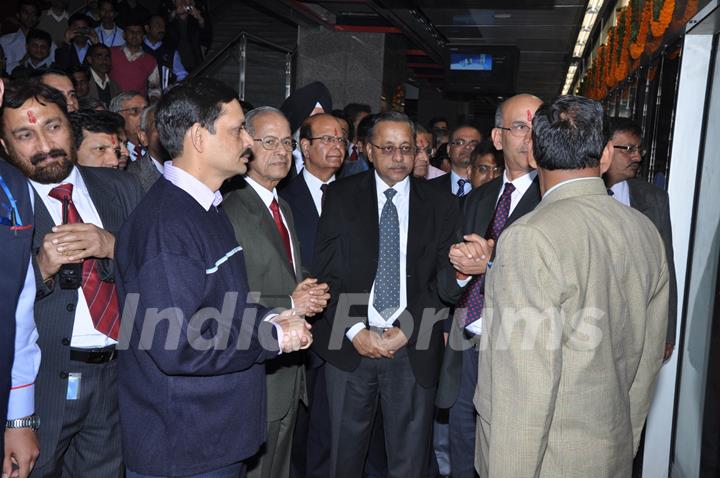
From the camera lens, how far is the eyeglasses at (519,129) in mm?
3186

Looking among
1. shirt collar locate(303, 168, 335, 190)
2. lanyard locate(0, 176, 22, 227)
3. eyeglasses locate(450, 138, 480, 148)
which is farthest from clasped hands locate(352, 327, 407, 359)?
eyeglasses locate(450, 138, 480, 148)

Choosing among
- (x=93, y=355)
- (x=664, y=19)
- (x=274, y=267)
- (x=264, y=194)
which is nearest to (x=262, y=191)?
(x=264, y=194)

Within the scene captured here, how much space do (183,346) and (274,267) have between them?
1092 mm

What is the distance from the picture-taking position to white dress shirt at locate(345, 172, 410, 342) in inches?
135

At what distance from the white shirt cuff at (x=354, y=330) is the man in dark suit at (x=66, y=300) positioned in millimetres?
1138

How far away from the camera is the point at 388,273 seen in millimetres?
3449

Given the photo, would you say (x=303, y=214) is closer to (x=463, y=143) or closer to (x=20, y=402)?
(x=463, y=143)

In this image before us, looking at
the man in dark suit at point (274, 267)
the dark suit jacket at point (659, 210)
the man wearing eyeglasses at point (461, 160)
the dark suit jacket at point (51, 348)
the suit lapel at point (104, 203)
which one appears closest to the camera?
the dark suit jacket at point (51, 348)

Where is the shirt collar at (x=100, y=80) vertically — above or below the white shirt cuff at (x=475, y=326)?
above

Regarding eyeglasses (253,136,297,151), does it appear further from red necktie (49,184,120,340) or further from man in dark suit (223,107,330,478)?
red necktie (49,184,120,340)

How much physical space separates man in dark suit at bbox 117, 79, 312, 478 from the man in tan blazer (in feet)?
2.20

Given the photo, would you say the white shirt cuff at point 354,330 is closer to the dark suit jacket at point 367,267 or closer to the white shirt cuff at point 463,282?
the dark suit jacket at point 367,267

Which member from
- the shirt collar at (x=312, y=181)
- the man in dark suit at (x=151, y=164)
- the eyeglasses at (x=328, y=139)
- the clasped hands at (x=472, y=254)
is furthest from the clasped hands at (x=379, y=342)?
the man in dark suit at (x=151, y=164)

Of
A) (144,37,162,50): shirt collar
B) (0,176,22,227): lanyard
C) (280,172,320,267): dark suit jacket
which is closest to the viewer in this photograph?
(0,176,22,227): lanyard
